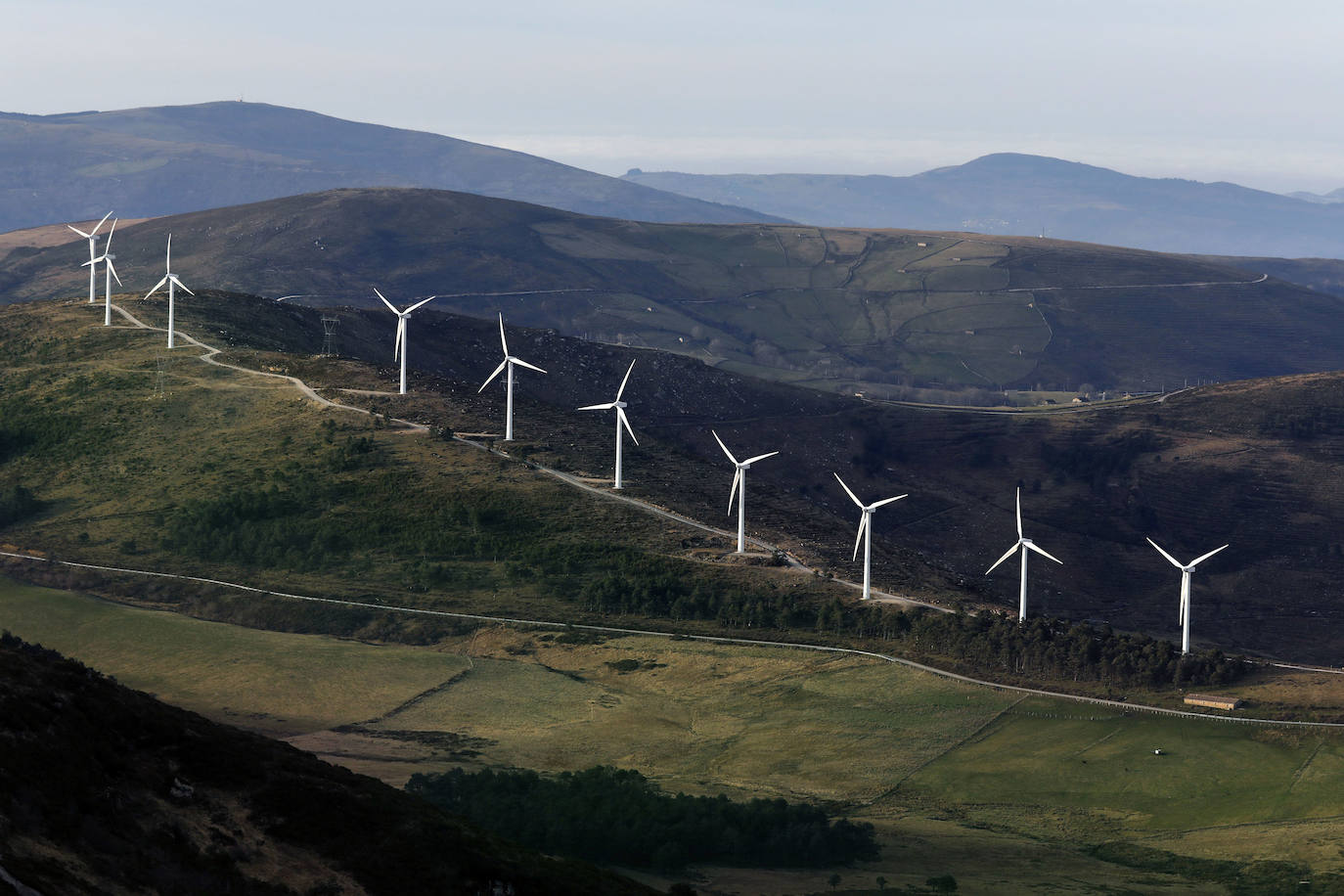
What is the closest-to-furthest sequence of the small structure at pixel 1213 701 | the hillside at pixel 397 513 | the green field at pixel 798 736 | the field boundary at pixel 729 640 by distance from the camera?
the green field at pixel 798 736
the field boundary at pixel 729 640
the small structure at pixel 1213 701
the hillside at pixel 397 513

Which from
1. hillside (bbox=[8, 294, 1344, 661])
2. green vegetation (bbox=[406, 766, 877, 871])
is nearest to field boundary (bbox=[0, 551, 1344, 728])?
hillside (bbox=[8, 294, 1344, 661])

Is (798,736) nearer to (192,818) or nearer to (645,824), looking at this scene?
(645,824)

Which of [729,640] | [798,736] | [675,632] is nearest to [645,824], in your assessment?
[798,736]

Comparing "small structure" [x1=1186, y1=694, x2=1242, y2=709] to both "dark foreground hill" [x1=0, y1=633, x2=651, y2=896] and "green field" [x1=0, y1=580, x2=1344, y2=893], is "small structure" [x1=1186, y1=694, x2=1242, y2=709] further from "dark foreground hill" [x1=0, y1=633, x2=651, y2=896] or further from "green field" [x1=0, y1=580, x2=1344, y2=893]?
"dark foreground hill" [x1=0, y1=633, x2=651, y2=896]

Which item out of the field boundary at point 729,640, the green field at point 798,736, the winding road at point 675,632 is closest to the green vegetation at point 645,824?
the green field at point 798,736

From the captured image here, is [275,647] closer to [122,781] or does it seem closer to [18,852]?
[122,781]

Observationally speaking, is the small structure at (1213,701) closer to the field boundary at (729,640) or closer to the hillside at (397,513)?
the field boundary at (729,640)
